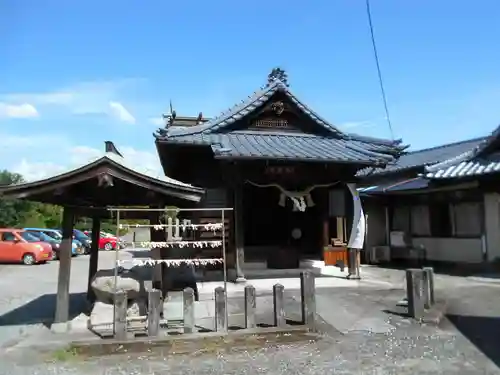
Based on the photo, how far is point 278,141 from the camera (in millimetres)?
14719

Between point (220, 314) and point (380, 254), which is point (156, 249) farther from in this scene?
point (380, 254)

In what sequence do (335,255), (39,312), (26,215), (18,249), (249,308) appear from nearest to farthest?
1. (249,308)
2. (39,312)
3. (335,255)
4. (18,249)
5. (26,215)

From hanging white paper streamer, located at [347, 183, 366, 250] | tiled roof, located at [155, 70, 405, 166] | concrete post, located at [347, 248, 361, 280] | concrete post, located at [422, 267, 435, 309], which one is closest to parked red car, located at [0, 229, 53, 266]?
tiled roof, located at [155, 70, 405, 166]

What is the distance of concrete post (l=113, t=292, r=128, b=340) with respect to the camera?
280 inches

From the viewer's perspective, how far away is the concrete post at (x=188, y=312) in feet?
24.4

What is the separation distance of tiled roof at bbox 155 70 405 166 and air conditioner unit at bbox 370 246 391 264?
5.70m

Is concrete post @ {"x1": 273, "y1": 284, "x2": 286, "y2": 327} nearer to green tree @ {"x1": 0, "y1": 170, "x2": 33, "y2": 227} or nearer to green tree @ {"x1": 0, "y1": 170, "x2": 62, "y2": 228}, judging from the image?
green tree @ {"x1": 0, "y1": 170, "x2": 62, "y2": 228}

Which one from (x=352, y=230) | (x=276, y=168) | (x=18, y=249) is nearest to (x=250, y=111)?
(x=276, y=168)

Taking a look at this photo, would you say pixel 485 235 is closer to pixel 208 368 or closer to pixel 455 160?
pixel 455 160

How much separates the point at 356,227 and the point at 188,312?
7969mm

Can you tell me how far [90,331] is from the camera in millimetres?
8016

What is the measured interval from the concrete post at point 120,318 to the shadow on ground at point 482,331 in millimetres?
5729

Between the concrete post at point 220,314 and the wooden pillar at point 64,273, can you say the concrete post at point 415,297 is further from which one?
the wooden pillar at point 64,273

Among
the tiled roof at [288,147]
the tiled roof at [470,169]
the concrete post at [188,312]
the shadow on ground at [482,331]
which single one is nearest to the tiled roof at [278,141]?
the tiled roof at [288,147]
